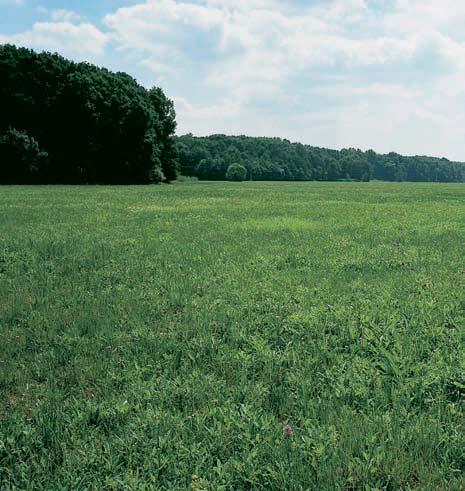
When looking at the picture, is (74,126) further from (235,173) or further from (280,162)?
(280,162)

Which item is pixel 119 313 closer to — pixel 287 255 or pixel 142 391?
pixel 142 391

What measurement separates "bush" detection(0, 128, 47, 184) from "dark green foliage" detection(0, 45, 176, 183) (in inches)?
36.6

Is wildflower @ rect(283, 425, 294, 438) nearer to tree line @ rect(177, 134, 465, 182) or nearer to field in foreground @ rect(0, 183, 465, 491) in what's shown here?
field in foreground @ rect(0, 183, 465, 491)

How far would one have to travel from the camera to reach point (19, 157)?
5772 centimetres

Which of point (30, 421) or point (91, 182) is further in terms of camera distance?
point (91, 182)

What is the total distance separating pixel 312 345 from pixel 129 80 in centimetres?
8078

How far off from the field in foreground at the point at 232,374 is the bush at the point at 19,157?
174ft

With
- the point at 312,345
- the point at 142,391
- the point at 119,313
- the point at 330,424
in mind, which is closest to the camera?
the point at 330,424

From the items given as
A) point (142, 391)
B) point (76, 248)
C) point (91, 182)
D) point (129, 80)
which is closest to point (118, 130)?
point (91, 182)

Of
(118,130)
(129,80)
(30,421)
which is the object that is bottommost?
(30,421)

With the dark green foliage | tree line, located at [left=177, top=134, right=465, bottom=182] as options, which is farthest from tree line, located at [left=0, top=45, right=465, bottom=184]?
tree line, located at [left=177, top=134, right=465, bottom=182]

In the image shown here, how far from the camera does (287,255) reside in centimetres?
1086

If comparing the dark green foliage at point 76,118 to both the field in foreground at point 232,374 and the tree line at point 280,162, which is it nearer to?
the tree line at point 280,162

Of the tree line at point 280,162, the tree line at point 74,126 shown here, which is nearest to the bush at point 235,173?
the tree line at point 280,162
